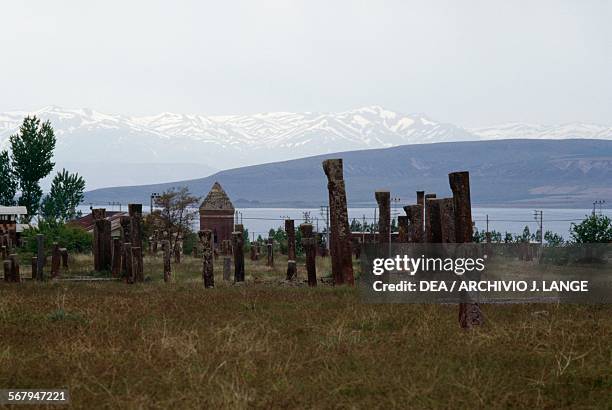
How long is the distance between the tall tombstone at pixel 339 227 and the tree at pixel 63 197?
7149cm

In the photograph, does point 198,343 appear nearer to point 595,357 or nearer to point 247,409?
point 247,409

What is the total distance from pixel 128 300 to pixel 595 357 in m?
11.5

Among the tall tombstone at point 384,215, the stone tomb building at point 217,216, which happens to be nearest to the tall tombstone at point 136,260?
the tall tombstone at point 384,215

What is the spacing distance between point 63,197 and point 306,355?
86.8 m

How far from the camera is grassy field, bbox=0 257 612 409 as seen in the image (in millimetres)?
11359

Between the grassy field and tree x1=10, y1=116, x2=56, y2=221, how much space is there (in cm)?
7297

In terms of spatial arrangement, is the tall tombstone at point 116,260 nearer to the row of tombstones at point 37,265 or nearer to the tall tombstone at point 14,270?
the row of tombstones at point 37,265

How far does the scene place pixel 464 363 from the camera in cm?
1318

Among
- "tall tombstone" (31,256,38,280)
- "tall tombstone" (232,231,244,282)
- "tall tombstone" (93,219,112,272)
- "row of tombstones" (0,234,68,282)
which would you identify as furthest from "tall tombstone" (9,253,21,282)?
"tall tombstone" (232,231,244,282)

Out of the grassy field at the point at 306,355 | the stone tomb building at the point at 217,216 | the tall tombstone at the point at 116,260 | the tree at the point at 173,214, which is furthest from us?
the stone tomb building at the point at 217,216

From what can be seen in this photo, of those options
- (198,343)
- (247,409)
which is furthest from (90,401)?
(198,343)

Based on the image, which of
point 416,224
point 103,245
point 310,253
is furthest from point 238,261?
point 103,245

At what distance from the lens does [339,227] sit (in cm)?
2694

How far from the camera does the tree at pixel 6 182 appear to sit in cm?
9219
